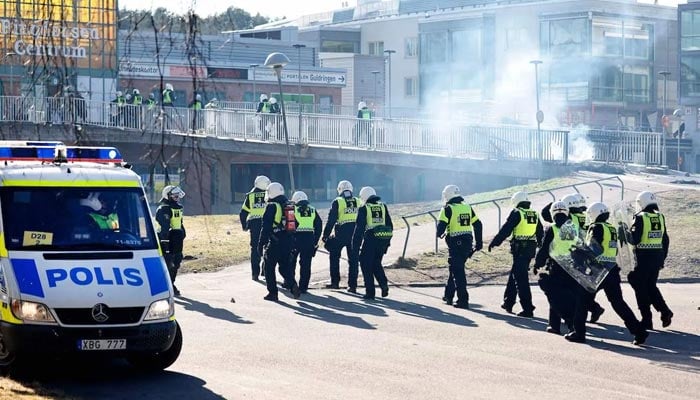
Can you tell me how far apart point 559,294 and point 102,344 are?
6887 mm

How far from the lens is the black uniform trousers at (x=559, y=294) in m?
15.8

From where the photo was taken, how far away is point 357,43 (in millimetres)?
82875

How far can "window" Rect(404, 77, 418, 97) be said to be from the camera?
3113 inches

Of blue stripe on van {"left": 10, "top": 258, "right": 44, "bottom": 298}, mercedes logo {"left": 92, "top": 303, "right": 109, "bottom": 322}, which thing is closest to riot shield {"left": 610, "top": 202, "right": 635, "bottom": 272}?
mercedes logo {"left": 92, "top": 303, "right": 109, "bottom": 322}

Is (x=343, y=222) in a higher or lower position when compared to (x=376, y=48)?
lower

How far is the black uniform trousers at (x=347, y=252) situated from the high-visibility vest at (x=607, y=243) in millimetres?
5746

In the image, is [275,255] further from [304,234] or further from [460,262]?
[460,262]

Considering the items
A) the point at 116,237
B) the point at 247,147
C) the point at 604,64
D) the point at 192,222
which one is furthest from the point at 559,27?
the point at 116,237

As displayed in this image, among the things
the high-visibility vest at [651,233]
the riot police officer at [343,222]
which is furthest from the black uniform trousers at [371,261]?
the high-visibility vest at [651,233]

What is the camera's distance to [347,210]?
21.2 meters

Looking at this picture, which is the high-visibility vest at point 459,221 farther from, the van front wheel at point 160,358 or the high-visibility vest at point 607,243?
the van front wheel at point 160,358

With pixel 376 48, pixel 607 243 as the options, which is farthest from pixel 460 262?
pixel 376 48

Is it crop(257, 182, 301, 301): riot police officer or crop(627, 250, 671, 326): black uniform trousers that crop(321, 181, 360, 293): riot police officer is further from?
crop(627, 250, 671, 326): black uniform trousers

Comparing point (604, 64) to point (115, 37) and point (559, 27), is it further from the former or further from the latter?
point (115, 37)
